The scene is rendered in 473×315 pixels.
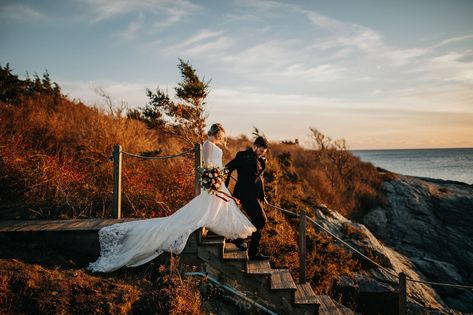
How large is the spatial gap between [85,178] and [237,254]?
5359 millimetres

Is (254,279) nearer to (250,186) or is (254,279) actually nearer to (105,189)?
(250,186)

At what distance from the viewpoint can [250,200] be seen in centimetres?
503

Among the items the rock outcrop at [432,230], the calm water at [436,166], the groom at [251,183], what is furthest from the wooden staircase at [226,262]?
the calm water at [436,166]

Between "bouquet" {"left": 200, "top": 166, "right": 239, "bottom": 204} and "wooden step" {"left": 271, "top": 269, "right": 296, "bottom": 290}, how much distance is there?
1536 millimetres

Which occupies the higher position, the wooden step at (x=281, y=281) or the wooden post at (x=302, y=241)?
the wooden post at (x=302, y=241)

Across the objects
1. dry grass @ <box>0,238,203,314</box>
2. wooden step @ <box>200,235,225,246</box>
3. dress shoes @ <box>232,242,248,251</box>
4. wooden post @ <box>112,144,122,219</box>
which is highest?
wooden post @ <box>112,144,122,219</box>

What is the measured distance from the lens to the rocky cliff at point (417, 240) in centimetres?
895

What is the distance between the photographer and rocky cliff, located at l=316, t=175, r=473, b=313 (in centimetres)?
895

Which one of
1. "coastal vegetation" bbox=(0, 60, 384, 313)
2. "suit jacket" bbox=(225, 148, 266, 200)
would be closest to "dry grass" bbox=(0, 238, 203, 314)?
"coastal vegetation" bbox=(0, 60, 384, 313)

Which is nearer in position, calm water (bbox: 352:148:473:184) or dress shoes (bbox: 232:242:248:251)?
dress shoes (bbox: 232:242:248:251)

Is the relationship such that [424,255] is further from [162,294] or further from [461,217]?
[162,294]

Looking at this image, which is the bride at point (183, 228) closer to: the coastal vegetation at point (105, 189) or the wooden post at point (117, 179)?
the coastal vegetation at point (105, 189)

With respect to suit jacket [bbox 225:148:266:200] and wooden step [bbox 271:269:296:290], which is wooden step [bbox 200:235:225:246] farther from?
wooden step [bbox 271:269:296:290]

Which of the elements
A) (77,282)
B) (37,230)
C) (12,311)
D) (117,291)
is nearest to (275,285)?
(117,291)
